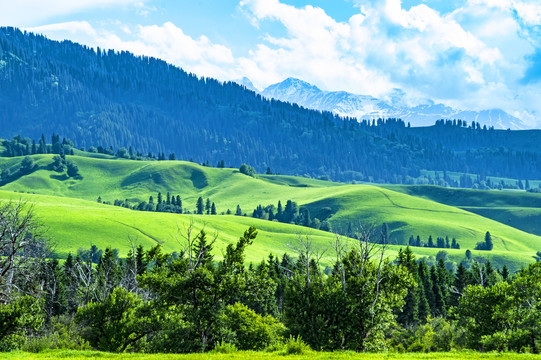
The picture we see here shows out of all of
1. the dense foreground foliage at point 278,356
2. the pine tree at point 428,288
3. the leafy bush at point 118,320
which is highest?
the dense foreground foliage at point 278,356

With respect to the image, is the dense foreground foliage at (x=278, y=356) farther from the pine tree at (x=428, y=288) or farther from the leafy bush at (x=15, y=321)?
the pine tree at (x=428, y=288)

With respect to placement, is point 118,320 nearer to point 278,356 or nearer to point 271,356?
point 271,356

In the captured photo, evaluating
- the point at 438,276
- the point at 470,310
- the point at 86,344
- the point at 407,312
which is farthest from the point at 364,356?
the point at 438,276

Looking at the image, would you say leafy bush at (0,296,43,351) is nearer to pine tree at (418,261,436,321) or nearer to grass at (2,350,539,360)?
grass at (2,350,539,360)

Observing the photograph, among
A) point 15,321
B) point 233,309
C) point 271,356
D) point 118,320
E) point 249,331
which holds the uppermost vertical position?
point 271,356

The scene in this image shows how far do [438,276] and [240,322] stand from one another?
320ft

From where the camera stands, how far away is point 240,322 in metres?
71.9

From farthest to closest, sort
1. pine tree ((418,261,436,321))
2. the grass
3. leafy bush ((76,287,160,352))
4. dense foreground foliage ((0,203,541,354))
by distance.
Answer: pine tree ((418,261,436,321))
leafy bush ((76,287,160,352))
dense foreground foliage ((0,203,541,354))
the grass

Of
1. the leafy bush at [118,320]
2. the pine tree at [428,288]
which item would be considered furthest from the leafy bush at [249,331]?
the pine tree at [428,288]

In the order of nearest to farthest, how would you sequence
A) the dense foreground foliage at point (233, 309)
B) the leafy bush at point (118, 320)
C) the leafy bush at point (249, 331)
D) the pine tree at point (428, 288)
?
the dense foreground foliage at point (233, 309)
the leafy bush at point (118, 320)
the leafy bush at point (249, 331)
the pine tree at point (428, 288)

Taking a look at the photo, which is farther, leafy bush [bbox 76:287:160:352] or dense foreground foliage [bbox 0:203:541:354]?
leafy bush [bbox 76:287:160:352]

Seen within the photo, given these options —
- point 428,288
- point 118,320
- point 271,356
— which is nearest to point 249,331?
point 118,320

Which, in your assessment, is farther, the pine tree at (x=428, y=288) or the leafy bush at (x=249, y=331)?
the pine tree at (x=428, y=288)

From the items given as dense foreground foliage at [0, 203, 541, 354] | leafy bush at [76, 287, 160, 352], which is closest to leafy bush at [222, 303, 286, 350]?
dense foreground foliage at [0, 203, 541, 354]
